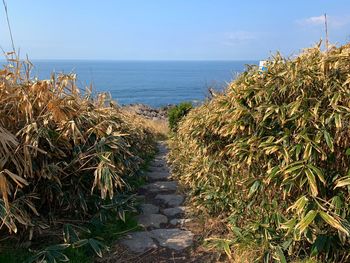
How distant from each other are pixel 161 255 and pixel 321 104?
192cm

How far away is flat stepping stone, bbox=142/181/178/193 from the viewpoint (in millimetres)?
5469

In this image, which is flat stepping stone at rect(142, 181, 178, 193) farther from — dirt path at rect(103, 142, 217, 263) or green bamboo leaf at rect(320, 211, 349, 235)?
green bamboo leaf at rect(320, 211, 349, 235)

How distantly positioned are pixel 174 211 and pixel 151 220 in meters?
0.44

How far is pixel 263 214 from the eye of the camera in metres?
2.97

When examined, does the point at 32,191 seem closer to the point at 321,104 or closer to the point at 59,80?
the point at 59,80

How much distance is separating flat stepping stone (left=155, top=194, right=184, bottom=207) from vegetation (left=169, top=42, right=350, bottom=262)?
1.47 metres

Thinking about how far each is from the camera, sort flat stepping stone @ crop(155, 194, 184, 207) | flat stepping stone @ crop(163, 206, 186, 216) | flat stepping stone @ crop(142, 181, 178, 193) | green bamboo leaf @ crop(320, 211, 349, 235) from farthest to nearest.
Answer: flat stepping stone @ crop(142, 181, 178, 193), flat stepping stone @ crop(155, 194, 184, 207), flat stepping stone @ crop(163, 206, 186, 216), green bamboo leaf @ crop(320, 211, 349, 235)

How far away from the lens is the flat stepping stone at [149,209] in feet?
14.4

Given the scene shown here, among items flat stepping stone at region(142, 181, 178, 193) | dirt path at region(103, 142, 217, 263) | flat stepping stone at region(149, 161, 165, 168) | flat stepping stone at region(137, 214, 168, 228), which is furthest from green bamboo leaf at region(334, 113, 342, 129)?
flat stepping stone at region(149, 161, 165, 168)

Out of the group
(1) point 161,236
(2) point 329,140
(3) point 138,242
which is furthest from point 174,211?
(2) point 329,140

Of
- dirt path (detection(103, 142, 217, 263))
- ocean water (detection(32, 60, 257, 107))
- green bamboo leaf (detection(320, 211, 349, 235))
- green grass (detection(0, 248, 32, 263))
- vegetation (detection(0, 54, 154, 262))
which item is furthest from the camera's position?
ocean water (detection(32, 60, 257, 107))

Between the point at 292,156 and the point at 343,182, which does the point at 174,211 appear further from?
the point at 343,182

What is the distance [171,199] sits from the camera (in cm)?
493

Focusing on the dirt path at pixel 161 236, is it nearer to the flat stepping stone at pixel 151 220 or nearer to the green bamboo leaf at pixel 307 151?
the flat stepping stone at pixel 151 220
